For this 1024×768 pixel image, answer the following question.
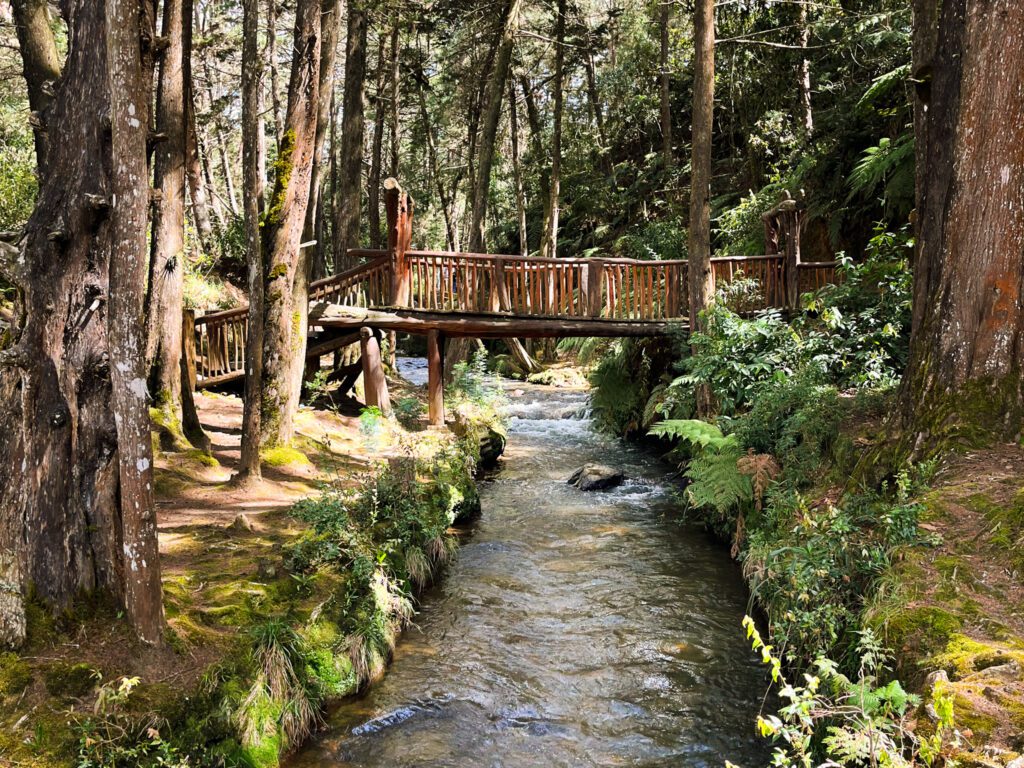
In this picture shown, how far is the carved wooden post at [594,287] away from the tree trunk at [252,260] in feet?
19.6

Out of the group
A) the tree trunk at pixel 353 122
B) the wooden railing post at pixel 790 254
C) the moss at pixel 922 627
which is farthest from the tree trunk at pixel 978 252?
the tree trunk at pixel 353 122

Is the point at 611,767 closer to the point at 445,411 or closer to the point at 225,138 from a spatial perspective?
the point at 445,411

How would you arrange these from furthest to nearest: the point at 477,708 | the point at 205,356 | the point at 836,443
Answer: the point at 205,356 → the point at 836,443 → the point at 477,708

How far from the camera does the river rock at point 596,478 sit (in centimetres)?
1189

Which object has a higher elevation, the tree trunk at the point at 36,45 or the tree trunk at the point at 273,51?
the tree trunk at the point at 273,51

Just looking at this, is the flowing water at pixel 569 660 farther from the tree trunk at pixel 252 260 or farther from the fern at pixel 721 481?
the tree trunk at pixel 252 260

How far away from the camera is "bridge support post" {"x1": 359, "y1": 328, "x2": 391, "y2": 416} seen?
1245 cm

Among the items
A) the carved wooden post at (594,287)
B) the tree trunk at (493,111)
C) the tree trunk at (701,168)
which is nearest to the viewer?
the tree trunk at (701,168)

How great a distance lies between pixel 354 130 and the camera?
15.9 m

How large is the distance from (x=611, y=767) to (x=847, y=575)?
2.01 metres

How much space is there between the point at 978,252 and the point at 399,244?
8.90 m

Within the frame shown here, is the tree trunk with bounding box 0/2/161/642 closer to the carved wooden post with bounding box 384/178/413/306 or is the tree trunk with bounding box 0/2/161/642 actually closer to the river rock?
the carved wooden post with bounding box 384/178/413/306

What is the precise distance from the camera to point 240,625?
17.0 feet

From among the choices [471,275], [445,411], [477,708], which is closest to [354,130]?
[471,275]
